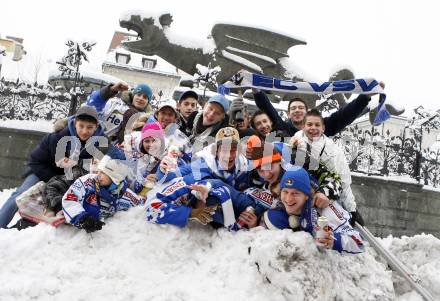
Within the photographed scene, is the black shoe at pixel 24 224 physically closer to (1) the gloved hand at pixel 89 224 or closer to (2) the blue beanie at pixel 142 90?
(1) the gloved hand at pixel 89 224

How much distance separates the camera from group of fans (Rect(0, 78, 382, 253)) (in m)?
2.82

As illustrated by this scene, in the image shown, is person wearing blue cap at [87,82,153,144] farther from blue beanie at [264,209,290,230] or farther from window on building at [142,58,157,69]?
window on building at [142,58,157,69]

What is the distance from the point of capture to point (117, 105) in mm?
4816

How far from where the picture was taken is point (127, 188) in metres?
3.32

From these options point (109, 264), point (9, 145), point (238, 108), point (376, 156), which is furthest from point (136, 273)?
point (376, 156)

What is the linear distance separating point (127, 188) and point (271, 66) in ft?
28.7

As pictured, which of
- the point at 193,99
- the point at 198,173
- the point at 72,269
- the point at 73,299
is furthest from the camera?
the point at 193,99

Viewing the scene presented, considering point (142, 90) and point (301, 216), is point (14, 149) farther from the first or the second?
point (301, 216)

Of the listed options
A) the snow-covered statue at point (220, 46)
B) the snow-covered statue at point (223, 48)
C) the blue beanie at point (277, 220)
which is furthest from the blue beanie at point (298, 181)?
the snow-covered statue at point (220, 46)

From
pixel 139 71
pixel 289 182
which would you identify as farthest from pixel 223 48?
pixel 139 71

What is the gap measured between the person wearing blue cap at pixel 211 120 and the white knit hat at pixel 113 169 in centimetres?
106

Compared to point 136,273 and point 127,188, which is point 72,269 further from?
point 127,188

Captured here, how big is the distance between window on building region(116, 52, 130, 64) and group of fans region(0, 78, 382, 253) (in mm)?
32741

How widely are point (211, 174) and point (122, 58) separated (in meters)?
34.5
